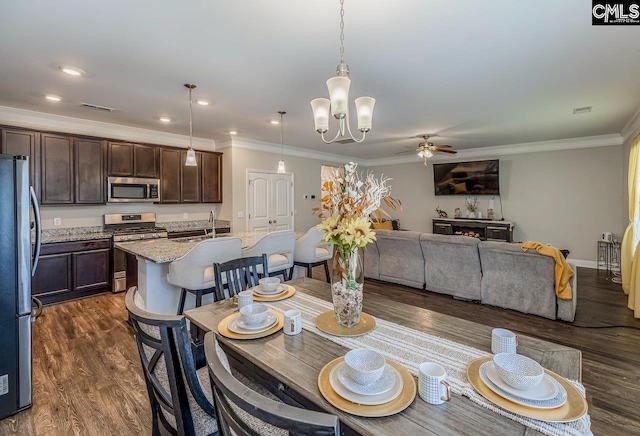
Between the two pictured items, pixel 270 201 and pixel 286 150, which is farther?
pixel 286 150

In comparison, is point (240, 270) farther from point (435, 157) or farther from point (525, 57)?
point (435, 157)

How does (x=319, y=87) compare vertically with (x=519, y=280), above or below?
above

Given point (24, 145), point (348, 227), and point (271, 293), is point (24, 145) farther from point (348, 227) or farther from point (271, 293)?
point (348, 227)

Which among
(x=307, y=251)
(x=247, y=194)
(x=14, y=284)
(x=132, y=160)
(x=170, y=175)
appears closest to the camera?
(x=14, y=284)

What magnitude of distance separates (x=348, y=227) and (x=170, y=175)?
4.90 metres

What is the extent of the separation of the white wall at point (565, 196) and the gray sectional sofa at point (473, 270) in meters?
3.74

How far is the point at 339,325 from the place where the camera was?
1.54 m

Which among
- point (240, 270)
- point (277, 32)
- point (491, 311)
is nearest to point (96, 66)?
point (277, 32)

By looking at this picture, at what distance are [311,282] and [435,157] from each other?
6.86 meters

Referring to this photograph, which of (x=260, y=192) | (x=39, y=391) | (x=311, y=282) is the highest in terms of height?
(x=260, y=192)

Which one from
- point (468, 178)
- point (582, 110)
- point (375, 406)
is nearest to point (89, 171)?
point (375, 406)

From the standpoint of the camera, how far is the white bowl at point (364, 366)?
1007 mm

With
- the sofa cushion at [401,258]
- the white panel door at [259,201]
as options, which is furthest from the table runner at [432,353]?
the white panel door at [259,201]

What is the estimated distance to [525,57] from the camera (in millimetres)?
2592
